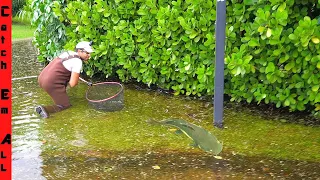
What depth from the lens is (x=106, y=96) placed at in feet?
19.7

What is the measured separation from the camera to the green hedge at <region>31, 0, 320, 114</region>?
478 cm

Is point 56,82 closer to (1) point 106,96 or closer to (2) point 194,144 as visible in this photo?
(1) point 106,96

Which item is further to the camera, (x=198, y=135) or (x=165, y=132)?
(x=165, y=132)

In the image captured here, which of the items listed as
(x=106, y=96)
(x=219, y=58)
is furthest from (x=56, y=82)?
(x=219, y=58)

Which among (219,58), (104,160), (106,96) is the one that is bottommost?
(104,160)

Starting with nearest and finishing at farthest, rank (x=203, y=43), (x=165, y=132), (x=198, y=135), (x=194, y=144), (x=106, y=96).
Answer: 1. (x=194, y=144)
2. (x=198, y=135)
3. (x=165, y=132)
4. (x=203, y=43)
5. (x=106, y=96)

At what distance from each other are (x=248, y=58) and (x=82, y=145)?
2.09 metres

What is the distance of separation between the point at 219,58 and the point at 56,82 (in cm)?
219

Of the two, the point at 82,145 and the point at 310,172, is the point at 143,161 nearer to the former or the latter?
Result: the point at 82,145

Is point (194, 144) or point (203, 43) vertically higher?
point (203, 43)

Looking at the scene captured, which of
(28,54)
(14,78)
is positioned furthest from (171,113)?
(28,54)

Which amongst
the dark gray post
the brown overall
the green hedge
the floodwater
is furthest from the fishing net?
the dark gray post

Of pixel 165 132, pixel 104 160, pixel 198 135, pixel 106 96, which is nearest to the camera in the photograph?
pixel 104 160

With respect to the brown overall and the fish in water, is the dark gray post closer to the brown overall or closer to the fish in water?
the fish in water
